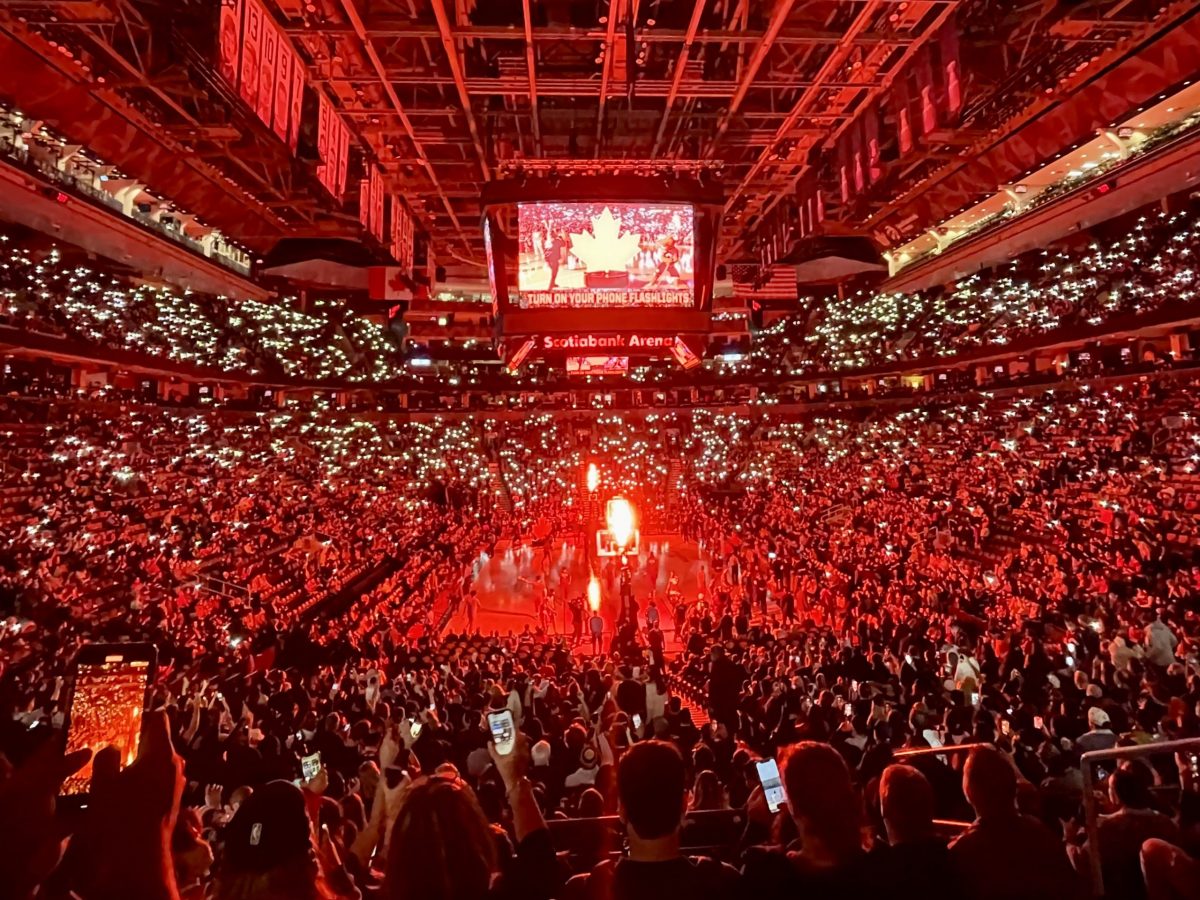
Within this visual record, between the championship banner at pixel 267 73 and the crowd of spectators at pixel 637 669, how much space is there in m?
4.72

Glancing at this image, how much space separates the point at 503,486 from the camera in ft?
118

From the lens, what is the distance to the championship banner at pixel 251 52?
5.46 meters

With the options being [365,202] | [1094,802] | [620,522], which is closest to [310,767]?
[1094,802]

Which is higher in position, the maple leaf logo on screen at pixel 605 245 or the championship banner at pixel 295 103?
the championship banner at pixel 295 103

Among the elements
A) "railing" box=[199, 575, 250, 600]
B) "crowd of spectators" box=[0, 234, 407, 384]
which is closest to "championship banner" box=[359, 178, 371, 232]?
"railing" box=[199, 575, 250, 600]

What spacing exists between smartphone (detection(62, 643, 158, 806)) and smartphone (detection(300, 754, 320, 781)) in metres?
1.49

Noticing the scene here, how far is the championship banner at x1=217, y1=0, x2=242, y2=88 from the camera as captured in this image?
511cm

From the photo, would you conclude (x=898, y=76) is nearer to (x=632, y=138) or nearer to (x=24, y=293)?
(x=632, y=138)

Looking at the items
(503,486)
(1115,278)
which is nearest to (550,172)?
(1115,278)

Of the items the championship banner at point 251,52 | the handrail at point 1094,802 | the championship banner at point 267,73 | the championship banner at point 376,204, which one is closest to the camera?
the handrail at point 1094,802

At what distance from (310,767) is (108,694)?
1826 millimetres

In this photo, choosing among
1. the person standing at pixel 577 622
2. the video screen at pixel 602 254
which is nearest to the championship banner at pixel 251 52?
the video screen at pixel 602 254

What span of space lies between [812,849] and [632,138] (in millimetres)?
9238

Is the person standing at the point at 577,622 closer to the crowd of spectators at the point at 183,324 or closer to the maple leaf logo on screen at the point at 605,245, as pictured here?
the maple leaf logo on screen at the point at 605,245
